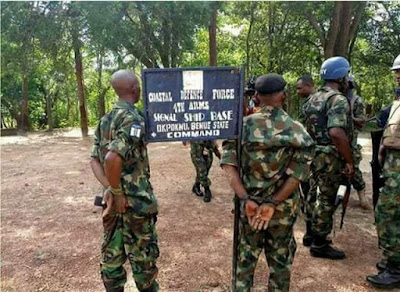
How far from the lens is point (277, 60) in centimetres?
1708

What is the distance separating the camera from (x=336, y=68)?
10.4ft

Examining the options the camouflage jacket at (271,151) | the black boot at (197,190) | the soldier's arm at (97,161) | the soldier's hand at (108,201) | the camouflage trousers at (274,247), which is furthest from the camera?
the black boot at (197,190)

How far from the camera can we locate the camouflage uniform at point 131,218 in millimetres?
2393

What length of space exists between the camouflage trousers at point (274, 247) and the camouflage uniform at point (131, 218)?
0.62 metres

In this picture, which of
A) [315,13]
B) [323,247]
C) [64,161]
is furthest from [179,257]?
[315,13]

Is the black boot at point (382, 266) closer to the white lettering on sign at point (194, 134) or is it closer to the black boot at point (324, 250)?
the black boot at point (324, 250)

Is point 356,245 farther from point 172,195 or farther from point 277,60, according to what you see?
point 277,60

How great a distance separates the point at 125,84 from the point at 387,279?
2.51 meters

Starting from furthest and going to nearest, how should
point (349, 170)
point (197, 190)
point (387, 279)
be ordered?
point (197, 190)
point (349, 170)
point (387, 279)

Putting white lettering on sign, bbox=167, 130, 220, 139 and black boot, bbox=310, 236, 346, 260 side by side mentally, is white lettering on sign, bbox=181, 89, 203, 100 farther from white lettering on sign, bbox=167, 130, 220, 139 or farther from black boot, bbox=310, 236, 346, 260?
black boot, bbox=310, 236, 346, 260

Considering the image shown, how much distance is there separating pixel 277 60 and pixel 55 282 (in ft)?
51.4

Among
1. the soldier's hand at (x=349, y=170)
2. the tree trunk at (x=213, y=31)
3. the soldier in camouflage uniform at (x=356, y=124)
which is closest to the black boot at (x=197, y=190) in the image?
the soldier in camouflage uniform at (x=356, y=124)

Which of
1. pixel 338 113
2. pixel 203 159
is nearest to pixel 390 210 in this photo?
pixel 338 113

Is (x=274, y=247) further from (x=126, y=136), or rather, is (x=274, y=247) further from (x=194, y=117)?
(x=126, y=136)
